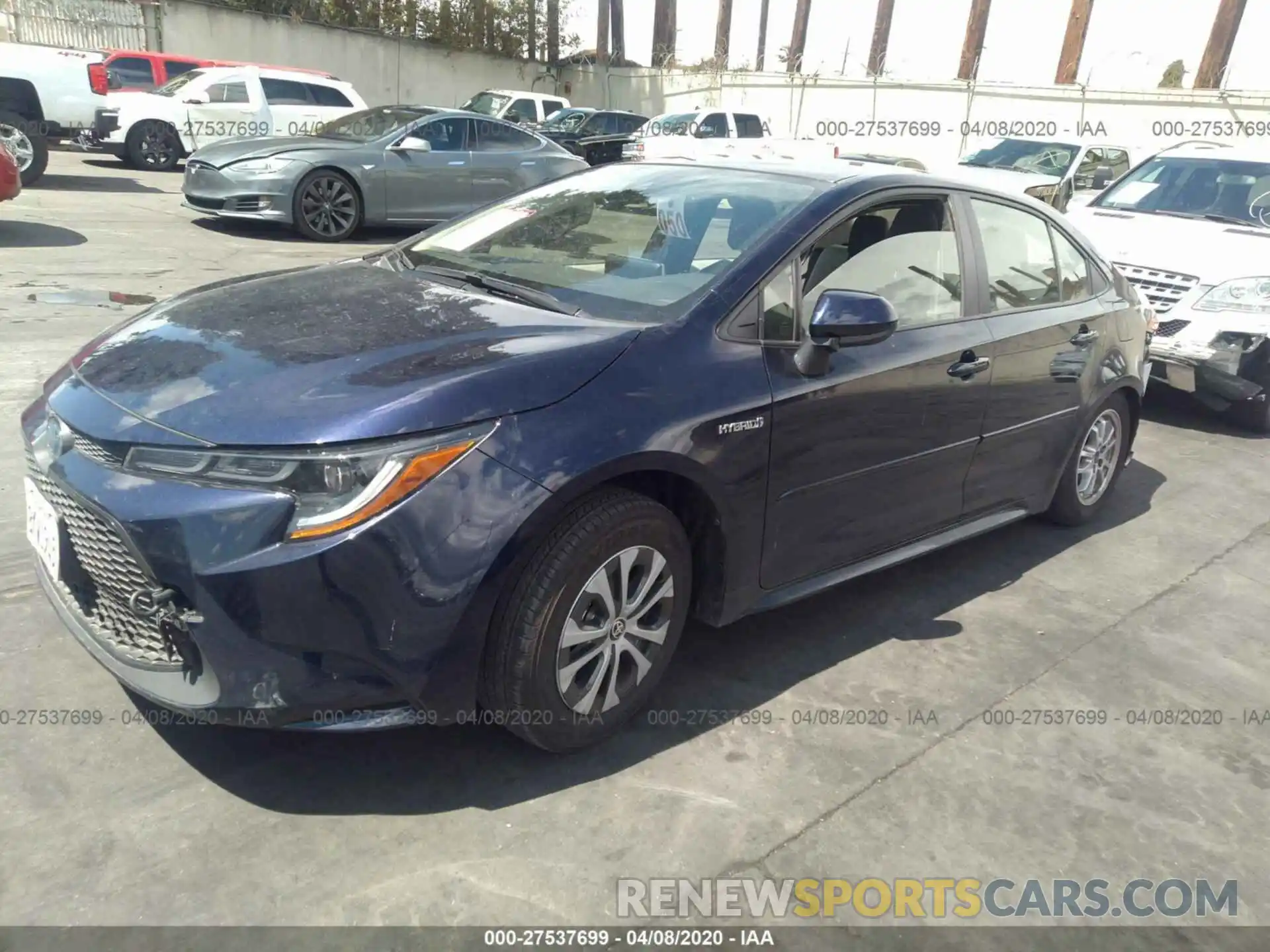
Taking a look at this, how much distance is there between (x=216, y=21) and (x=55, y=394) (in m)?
25.5

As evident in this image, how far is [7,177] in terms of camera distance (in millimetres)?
9383

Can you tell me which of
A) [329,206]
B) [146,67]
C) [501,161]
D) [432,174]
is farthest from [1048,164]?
[146,67]

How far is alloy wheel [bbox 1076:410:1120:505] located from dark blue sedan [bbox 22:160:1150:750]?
0.84 metres

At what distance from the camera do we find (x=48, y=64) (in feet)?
46.0

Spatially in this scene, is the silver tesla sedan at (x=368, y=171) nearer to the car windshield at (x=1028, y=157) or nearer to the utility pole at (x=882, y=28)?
the car windshield at (x=1028, y=157)

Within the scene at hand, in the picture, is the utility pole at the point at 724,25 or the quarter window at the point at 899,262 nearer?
the quarter window at the point at 899,262

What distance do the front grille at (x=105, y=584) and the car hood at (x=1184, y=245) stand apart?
6.22 m

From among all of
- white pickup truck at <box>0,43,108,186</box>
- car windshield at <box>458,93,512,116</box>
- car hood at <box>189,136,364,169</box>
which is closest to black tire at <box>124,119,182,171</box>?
white pickup truck at <box>0,43,108,186</box>

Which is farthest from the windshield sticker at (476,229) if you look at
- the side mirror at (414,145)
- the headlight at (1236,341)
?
the side mirror at (414,145)

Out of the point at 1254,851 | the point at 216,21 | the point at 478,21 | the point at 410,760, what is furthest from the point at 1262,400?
the point at 478,21

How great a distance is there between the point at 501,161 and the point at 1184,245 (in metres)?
8.05

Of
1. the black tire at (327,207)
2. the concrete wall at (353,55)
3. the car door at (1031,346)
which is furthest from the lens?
the concrete wall at (353,55)

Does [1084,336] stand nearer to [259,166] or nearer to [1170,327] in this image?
[1170,327]

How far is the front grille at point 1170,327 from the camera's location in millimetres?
6922
